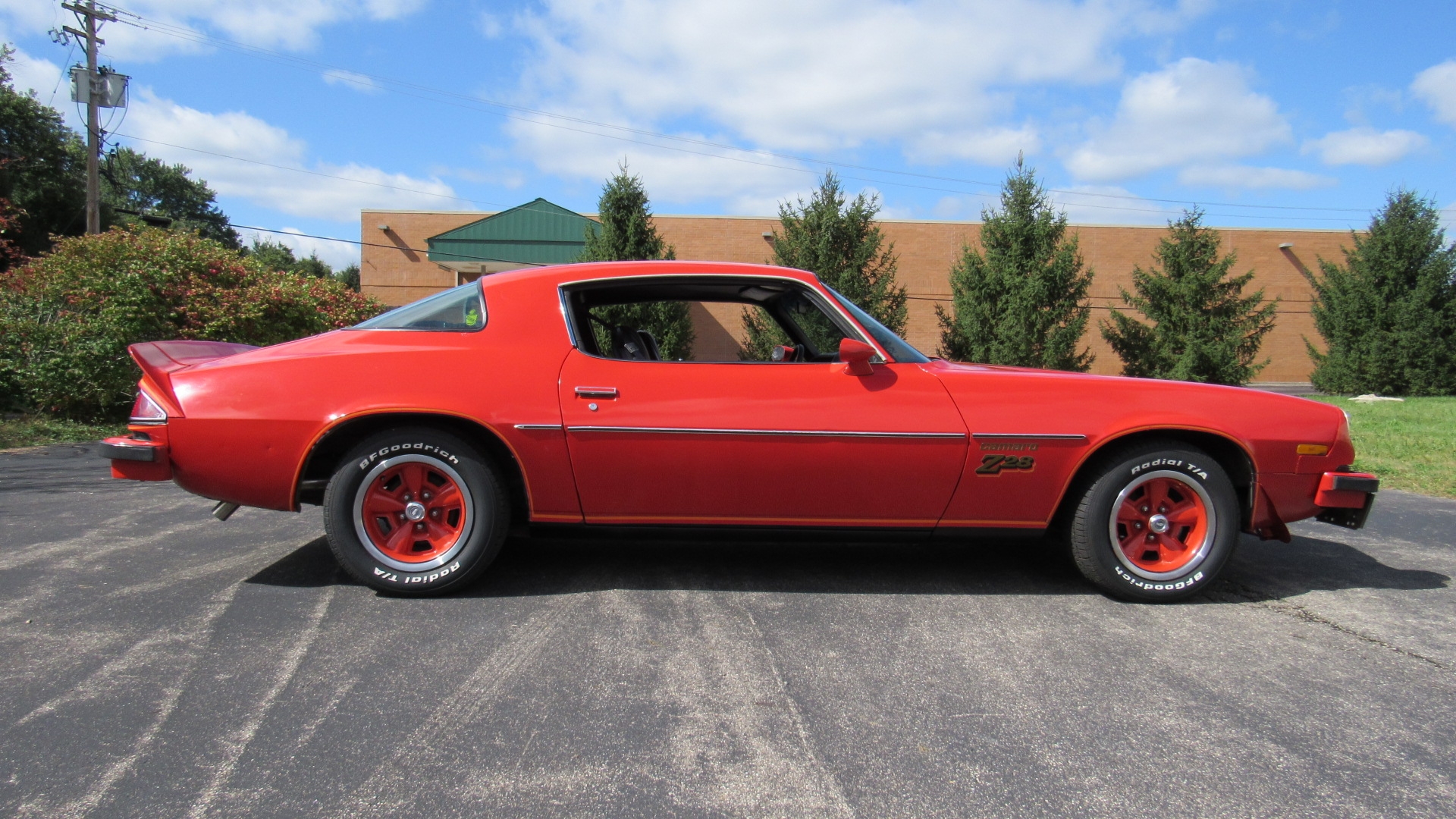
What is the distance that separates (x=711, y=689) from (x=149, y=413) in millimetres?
2532

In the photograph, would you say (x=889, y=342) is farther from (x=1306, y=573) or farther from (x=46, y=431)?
(x=46, y=431)

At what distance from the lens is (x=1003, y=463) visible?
3.41 m

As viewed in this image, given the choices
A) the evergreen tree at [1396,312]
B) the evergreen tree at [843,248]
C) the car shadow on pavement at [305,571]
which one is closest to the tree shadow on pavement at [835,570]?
the car shadow on pavement at [305,571]

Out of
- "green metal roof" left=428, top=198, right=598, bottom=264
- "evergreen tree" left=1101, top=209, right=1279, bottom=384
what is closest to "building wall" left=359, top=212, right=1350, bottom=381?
"green metal roof" left=428, top=198, right=598, bottom=264

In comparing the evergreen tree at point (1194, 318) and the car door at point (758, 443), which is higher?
the evergreen tree at point (1194, 318)

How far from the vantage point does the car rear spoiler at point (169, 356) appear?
3.36 meters

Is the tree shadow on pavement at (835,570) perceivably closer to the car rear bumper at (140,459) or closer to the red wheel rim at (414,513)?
the red wheel rim at (414,513)

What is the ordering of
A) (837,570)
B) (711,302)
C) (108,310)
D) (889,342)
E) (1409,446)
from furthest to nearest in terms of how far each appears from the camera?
(108,310) < (1409,446) < (711,302) < (837,570) < (889,342)

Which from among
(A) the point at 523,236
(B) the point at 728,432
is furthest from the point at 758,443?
(A) the point at 523,236

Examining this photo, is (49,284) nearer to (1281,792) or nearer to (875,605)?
(875,605)

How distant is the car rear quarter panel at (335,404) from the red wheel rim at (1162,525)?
7.54ft

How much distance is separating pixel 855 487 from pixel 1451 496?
566 centimetres

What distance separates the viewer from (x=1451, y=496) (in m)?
6.22

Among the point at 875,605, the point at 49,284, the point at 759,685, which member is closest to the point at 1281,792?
the point at 759,685
